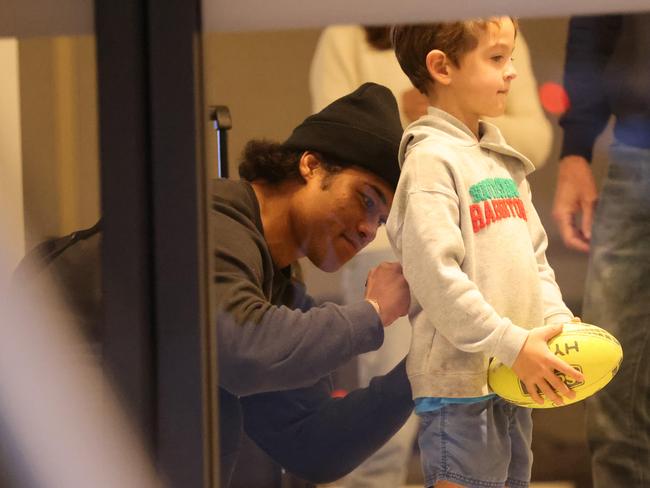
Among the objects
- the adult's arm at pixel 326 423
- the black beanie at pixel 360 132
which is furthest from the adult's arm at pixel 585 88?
the adult's arm at pixel 326 423

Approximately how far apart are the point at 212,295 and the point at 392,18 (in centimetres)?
67

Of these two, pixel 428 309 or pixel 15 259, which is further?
pixel 15 259

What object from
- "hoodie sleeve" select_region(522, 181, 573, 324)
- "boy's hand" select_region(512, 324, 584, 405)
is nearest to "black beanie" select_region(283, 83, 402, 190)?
"hoodie sleeve" select_region(522, 181, 573, 324)

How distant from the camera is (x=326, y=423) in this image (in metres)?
1.98

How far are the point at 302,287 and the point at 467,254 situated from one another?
13.6 inches

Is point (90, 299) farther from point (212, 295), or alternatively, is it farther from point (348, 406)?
point (348, 406)

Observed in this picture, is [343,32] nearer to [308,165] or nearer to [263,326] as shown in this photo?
[308,165]

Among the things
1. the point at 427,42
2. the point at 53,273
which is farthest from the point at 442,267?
the point at 53,273

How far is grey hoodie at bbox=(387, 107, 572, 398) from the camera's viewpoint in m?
1.86

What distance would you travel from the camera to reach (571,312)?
192 cm

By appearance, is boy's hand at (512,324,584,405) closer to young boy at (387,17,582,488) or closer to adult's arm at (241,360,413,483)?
young boy at (387,17,582,488)

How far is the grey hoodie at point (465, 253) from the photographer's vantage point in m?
1.86

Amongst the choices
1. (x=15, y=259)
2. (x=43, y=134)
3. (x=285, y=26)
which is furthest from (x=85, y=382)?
(x=285, y=26)

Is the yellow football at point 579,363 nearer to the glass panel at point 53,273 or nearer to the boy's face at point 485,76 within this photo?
the boy's face at point 485,76
